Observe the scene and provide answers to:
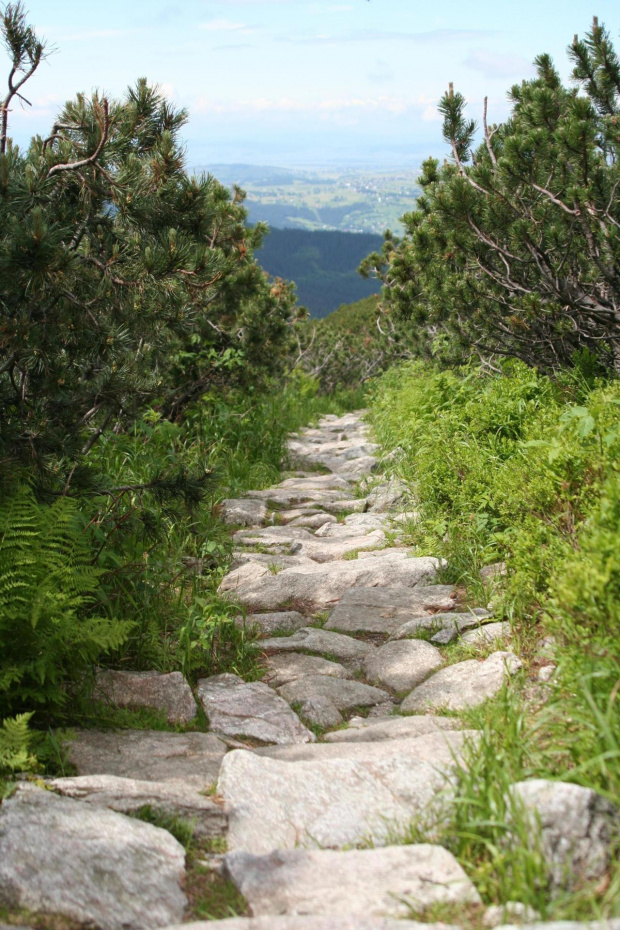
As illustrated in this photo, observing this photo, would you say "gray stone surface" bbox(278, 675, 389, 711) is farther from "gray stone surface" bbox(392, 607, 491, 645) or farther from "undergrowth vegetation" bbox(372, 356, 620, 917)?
"undergrowth vegetation" bbox(372, 356, 620, 917)

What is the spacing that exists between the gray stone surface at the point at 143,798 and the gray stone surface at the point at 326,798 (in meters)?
0.07

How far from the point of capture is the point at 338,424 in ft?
47.9

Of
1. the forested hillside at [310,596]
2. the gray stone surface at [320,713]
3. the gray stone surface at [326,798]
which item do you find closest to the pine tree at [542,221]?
the forested hillside at [310,596]

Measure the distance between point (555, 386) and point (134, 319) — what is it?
3.85 metres

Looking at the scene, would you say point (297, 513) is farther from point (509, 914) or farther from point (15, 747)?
point (509, 914)

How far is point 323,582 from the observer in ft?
18.6

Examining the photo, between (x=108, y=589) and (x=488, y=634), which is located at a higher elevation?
(x=108, y=589)

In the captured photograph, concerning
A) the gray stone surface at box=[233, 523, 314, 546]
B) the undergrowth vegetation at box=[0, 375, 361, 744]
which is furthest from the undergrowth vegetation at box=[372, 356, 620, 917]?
the undergrowth vegetation at box=[0, 375, 361, 744]

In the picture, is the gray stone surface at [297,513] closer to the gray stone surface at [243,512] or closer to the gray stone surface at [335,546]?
the gray stone surface at [243,512]

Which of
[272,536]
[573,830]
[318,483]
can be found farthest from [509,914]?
[318,483]

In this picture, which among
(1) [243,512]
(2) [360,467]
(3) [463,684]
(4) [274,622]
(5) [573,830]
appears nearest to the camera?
(5) [573,830]

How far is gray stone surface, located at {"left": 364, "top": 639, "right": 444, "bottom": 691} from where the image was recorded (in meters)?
4.14

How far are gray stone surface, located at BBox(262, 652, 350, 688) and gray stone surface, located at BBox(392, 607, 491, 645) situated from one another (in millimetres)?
524

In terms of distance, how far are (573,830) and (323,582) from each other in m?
3.54
